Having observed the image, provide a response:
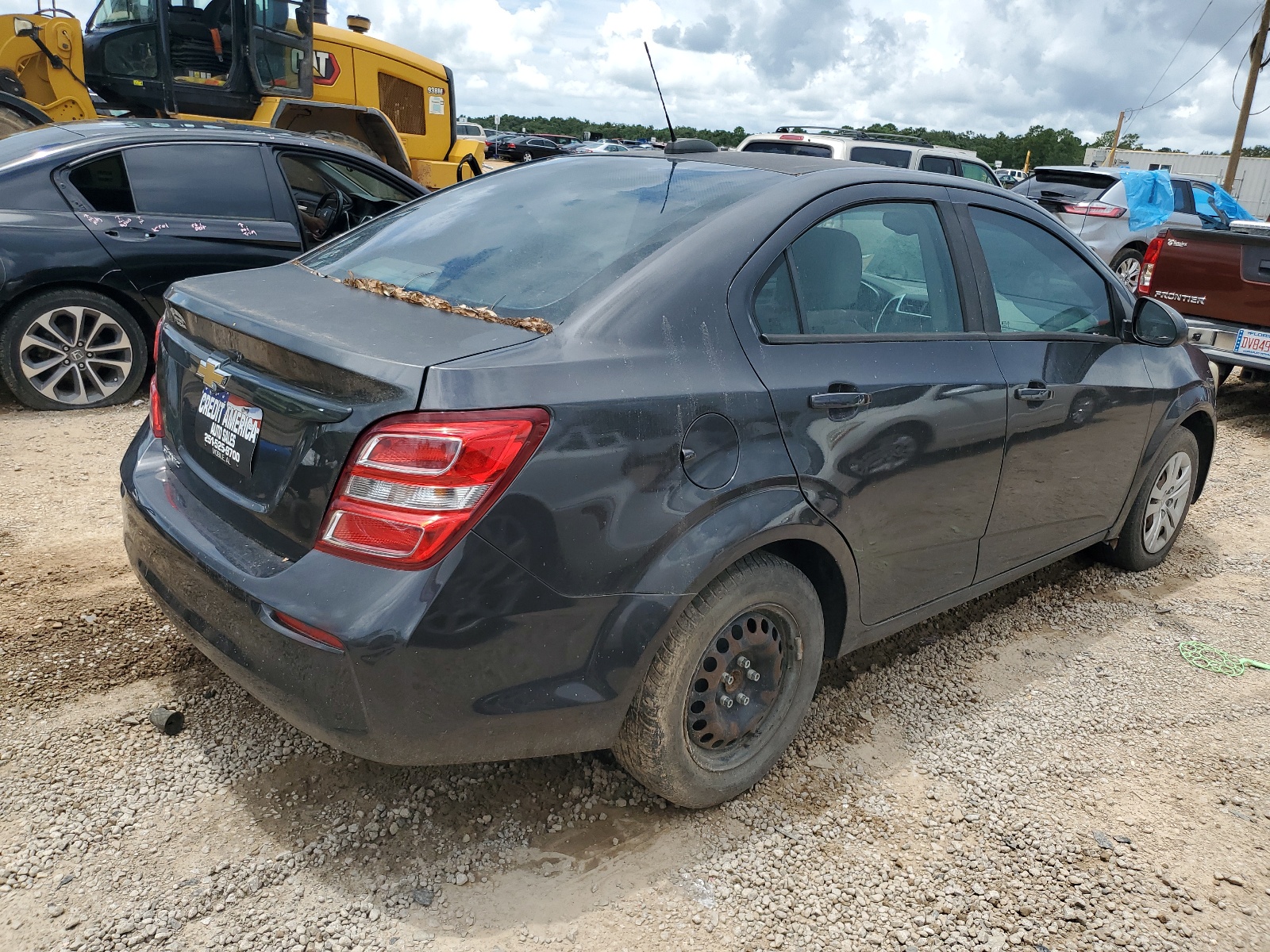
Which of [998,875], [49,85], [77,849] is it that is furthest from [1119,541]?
[49,85]

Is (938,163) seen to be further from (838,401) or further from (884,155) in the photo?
(838,401)

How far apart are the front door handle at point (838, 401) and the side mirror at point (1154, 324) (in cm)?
178

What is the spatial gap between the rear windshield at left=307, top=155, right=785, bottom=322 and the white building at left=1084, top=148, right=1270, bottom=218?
3794 cm

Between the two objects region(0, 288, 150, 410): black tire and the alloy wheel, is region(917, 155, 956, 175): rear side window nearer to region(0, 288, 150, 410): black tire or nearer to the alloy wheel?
region(0, 288, 150, 410): black tire

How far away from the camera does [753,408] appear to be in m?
2.37

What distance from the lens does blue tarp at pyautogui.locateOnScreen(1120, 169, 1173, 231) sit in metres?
12.1

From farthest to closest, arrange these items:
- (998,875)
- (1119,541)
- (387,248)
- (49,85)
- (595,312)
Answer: (49,85) < (1119,541) < (387,248) < (998,875) < (595,312)

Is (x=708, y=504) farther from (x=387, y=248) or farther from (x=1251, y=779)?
(x=1251, y=779)

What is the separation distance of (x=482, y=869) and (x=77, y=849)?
3.20ft

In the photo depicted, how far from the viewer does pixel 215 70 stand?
9383 millimetres

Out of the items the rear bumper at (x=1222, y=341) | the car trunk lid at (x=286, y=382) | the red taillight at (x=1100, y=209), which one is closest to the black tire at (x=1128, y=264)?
the red taillight at (x=1100, y=209)

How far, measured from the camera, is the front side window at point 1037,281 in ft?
10.7

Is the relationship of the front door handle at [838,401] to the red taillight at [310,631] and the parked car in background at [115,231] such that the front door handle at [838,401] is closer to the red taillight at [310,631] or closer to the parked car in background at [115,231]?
the red taillight at [310,631]

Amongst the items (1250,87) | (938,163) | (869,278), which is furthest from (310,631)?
Answer: (1250,87)
